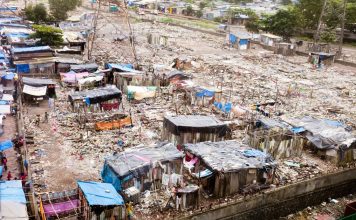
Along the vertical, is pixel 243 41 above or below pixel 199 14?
below

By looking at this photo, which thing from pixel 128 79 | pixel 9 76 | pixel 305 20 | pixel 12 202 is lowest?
pixel 12 202

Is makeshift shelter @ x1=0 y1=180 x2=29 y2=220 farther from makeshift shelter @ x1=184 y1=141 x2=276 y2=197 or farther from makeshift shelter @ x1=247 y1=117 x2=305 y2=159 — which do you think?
makeshift shelter @ x1=247 y1=117 x2=305 y2=159

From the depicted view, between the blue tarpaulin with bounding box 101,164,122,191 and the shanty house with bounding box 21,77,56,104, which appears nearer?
the blue tarpaulin with bounding box 101,164,122,191

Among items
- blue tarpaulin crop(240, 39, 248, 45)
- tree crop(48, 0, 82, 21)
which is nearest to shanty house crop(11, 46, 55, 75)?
tree crop(48, 0, 82, 21)

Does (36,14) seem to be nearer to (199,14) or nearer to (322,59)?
(199,14)


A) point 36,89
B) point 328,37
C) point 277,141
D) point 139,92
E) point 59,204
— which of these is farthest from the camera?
point 328,37

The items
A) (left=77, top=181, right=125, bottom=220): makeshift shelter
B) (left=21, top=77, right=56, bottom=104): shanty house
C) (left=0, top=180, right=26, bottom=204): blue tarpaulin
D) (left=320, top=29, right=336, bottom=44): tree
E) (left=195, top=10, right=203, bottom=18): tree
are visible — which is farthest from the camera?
(left=195, top=10, right=203, bottom=18): tree

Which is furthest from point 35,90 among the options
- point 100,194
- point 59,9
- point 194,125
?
point 59,9
